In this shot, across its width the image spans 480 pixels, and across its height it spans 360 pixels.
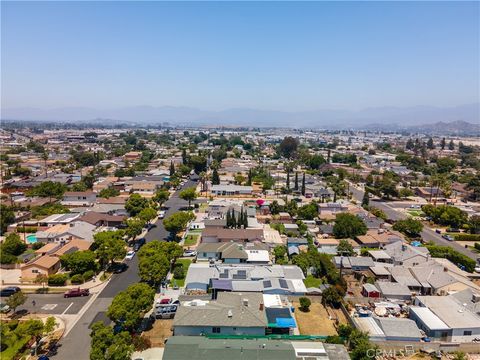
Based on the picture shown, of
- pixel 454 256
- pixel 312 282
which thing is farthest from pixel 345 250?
pixel 454 256

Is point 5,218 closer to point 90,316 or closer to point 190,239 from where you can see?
point 190,239

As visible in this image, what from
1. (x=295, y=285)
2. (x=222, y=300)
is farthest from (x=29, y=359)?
(x=295, y=285)

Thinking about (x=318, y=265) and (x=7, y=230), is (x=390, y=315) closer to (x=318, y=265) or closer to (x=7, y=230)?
(x=318, y=265)

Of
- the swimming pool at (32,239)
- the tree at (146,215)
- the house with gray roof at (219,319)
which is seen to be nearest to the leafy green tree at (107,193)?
the tree at (146,215)

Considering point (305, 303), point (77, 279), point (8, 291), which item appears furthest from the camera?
point (77, 279)

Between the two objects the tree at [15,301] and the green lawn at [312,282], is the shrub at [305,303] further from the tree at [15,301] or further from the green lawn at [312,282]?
the tree at [15,301]
